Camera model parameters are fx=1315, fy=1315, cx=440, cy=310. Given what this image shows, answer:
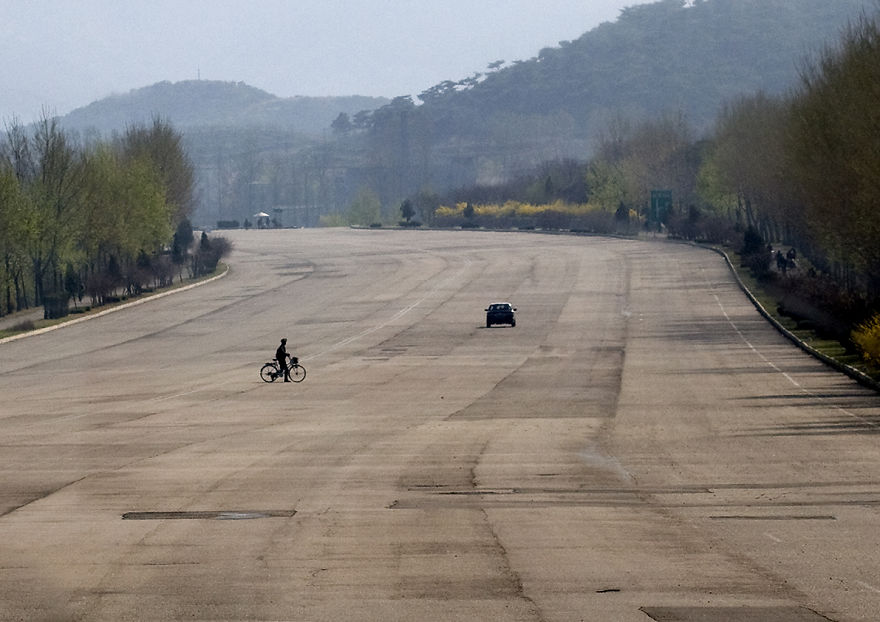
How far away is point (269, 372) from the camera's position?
3959 centimetres

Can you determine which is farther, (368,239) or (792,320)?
(368,239)

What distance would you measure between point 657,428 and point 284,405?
10.4m

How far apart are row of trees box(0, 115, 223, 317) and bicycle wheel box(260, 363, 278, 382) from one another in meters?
32.0

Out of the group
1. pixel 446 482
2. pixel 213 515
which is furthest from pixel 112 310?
pixel 213 515

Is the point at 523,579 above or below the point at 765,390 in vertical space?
above

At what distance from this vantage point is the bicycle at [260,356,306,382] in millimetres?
39438

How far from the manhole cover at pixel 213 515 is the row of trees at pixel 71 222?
2158 inches

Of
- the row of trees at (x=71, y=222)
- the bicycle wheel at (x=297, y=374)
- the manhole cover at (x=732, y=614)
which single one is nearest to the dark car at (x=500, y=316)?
the bicycle wheel at (x=297, y=374)

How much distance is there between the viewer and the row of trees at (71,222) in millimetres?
71625

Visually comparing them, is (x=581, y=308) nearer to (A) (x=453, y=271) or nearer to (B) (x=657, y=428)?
(A) (x=453, y=271)

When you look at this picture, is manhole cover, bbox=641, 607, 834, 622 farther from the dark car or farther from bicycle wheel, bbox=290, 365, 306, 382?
the dark car

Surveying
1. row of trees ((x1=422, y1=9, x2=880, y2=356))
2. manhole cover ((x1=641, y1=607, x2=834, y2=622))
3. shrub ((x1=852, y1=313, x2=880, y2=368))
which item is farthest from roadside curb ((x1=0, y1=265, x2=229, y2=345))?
manhole cover ((x1=641, y1=607, x2=834, y2=622))

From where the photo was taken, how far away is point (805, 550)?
13594mm

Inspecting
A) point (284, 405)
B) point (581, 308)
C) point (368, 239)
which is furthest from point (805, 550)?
point (368, 239)
